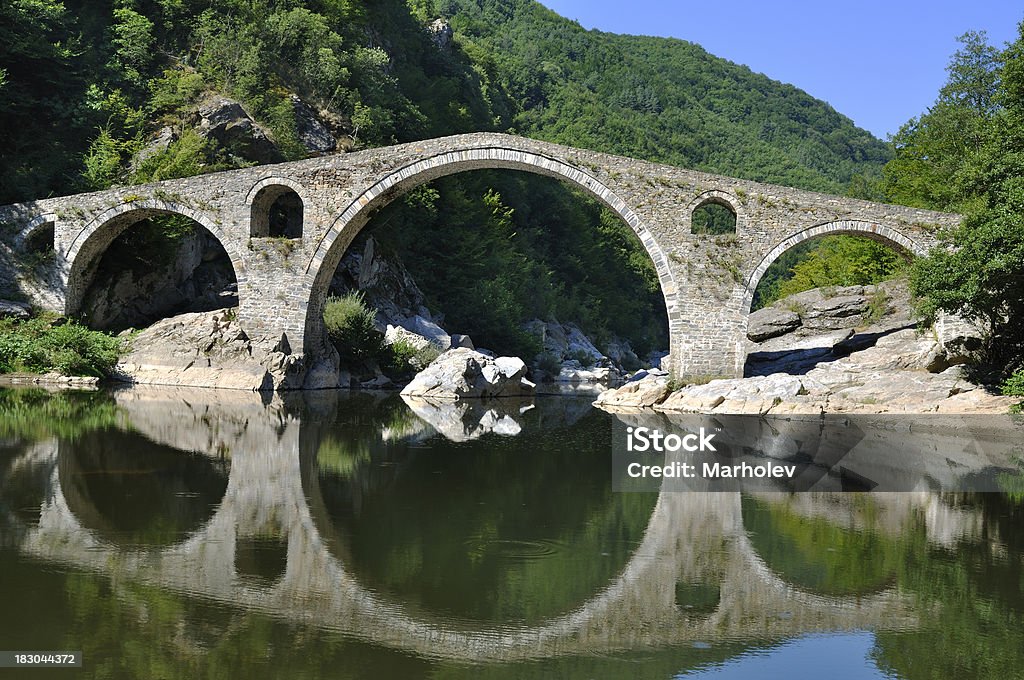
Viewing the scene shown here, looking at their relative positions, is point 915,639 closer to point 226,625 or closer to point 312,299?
point 226,625

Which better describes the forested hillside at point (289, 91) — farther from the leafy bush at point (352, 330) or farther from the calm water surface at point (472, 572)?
the calm water surface at point (472, 572)

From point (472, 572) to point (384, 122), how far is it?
29.5 meters

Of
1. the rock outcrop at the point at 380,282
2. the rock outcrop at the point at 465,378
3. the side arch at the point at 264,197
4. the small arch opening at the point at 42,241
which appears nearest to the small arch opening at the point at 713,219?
the rock outcrop at the point at 380,282

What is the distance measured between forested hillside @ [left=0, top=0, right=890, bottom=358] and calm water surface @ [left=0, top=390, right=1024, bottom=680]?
19459mm

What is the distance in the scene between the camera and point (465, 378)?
2255 cm

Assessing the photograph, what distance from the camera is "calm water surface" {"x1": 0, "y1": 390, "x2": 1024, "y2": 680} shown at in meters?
5.05

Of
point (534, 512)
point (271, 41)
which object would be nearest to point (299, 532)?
point (534, 512)

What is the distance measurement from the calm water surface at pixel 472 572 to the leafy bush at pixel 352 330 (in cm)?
1364

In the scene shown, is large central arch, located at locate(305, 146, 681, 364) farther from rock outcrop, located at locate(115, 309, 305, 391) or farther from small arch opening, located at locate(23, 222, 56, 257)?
small arch opening, located at locate(23, 222, 56, 257)

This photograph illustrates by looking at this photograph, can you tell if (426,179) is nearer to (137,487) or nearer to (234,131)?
(234,131)

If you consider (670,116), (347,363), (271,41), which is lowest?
(347,363)

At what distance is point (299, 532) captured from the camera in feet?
25.0

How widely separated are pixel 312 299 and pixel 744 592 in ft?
62.0

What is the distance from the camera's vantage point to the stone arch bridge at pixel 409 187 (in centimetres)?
2186
